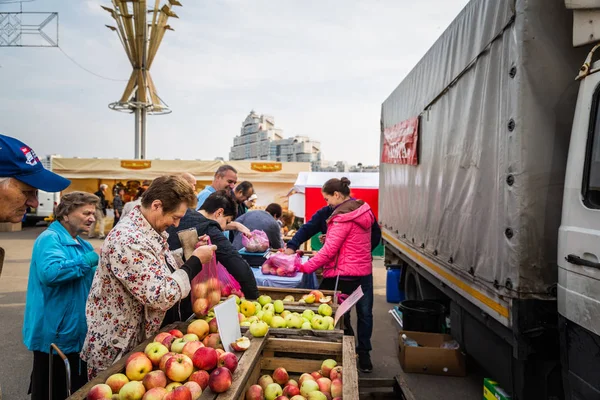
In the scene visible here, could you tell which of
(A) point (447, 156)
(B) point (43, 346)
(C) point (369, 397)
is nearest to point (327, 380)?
(C) point (369, 397)

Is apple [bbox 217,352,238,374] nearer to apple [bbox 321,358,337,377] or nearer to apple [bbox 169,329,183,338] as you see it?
apple [bbox 169,329,183,338]

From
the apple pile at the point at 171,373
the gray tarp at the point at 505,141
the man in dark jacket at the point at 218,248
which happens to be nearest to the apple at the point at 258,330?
the apple pile at the point at 171,373

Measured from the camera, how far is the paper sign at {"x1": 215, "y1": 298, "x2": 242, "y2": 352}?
6.88ft

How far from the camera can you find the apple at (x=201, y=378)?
1815 mm

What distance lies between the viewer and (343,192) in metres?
4.66

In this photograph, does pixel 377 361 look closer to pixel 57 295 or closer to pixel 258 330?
pixel 258 330

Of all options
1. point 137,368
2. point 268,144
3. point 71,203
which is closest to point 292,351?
point 137,368

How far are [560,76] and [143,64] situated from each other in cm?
2529

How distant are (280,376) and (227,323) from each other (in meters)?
0.42

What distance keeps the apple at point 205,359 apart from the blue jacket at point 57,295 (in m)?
1.47

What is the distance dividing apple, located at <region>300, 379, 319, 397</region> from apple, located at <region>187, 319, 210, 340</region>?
0.68 metres

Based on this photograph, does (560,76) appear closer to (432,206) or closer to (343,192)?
(432,206)

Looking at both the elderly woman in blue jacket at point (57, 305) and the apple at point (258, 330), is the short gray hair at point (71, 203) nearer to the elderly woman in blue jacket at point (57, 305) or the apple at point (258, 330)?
the elderly woman in blue jacket at point (57, 305)

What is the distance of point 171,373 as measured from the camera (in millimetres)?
1835
